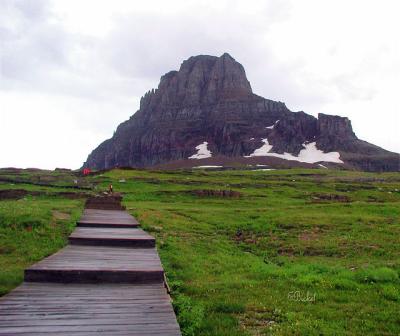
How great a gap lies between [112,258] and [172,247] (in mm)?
8074

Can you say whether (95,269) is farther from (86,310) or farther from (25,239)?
(25,239)

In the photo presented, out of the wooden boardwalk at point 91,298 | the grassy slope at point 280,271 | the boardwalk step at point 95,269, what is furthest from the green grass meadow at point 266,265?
the boardwalk step at point 95,269

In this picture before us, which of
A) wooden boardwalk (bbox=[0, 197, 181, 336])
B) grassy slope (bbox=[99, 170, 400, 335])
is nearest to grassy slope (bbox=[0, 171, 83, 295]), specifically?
wooden boardwalk (bbox=[0, 197, 181, 336])

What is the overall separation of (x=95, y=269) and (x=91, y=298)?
2.01 meters

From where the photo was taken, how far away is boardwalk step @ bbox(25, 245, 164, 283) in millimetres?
12383

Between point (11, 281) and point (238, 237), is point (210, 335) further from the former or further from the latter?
point (238, 237)

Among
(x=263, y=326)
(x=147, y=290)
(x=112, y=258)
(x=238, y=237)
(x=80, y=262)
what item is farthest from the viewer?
(x=238, y=237)

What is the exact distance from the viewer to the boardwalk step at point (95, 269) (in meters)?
12.4

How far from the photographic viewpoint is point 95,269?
12.9 metres

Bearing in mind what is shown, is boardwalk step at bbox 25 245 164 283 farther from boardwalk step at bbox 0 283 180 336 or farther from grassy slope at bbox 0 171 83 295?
grassy slope at bbox 0 171 83 295

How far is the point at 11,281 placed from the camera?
1502cm

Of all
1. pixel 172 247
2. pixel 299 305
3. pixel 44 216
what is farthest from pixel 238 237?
pixel 299 305

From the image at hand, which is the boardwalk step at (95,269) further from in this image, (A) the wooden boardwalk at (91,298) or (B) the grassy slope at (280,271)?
(B) the grassy slope at (280,271)

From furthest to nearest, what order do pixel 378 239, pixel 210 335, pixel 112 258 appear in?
pixel 378 239
pixel 112 258
pixel 210 335
